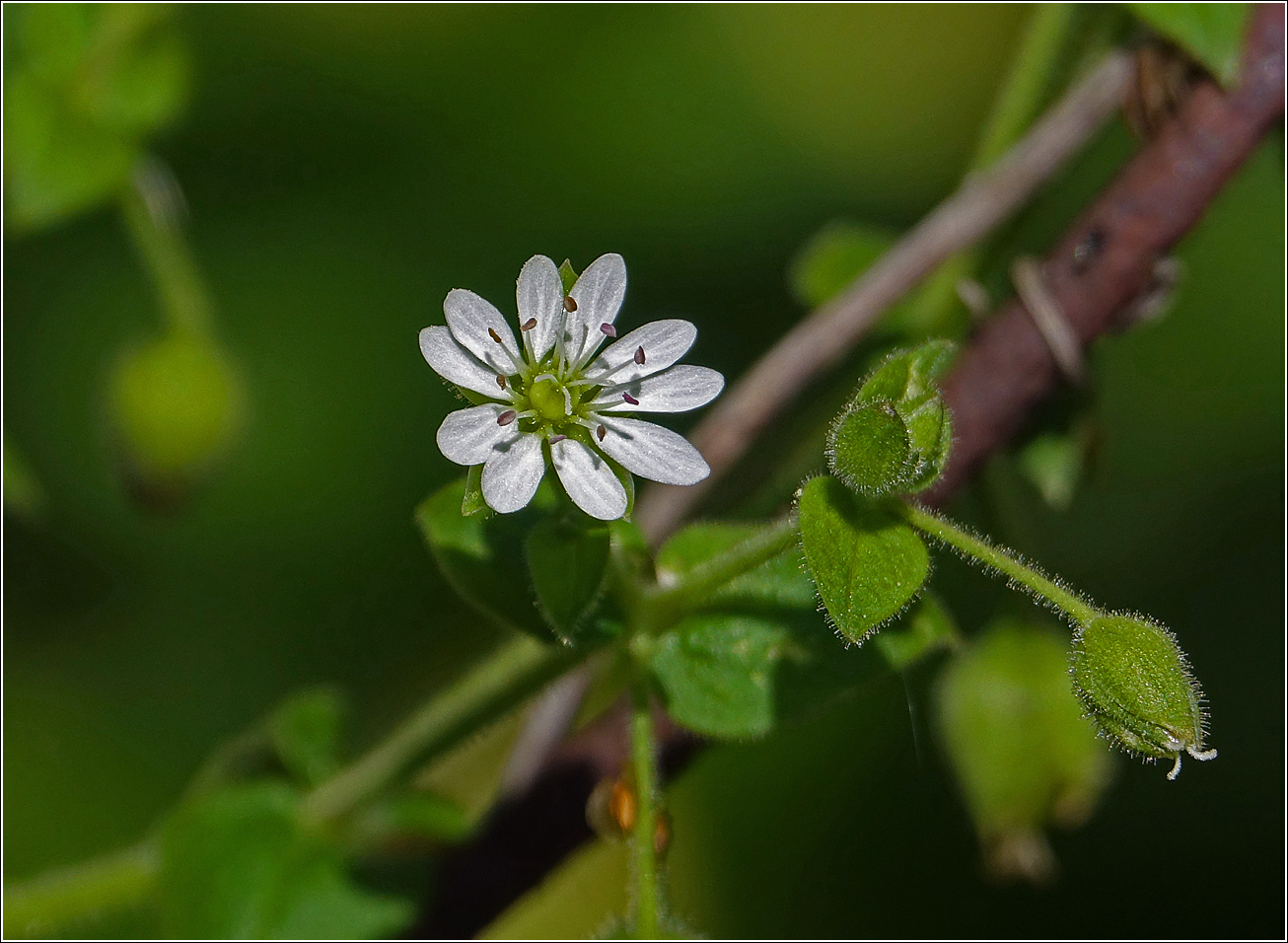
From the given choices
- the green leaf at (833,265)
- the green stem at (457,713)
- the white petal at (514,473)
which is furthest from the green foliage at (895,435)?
the green leaf at (833,265)

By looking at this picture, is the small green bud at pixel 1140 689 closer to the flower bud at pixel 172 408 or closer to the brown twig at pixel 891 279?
the brown twig at pixel 891 279

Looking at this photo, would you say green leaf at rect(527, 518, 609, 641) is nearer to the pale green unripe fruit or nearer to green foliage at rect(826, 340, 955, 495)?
green foliage at rect(826, 340, 955, 495)

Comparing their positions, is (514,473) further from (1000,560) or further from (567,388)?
(1000,560)

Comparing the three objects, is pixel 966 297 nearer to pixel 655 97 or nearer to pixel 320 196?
pixel 655 97

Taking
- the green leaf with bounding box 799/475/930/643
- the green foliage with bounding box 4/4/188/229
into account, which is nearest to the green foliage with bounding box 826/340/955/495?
the green leaf with bounding box 799/475/930/643

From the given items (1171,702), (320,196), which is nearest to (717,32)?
(320,196)
